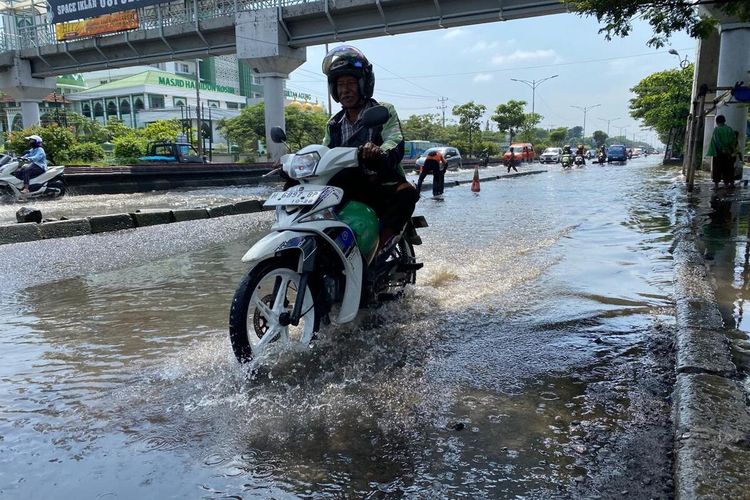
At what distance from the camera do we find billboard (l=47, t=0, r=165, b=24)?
101 ft

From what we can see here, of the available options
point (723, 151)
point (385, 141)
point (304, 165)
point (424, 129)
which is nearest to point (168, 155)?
point (723, 151)

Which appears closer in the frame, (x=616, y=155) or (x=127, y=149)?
(x=127, y=149)

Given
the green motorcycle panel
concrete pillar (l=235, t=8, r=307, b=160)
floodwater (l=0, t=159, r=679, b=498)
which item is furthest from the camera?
concrete pillar (l=235, t=8, r=307, b=160)

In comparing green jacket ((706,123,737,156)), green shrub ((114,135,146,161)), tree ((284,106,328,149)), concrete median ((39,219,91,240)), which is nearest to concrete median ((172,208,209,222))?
concrete median ((39,219,91,240))

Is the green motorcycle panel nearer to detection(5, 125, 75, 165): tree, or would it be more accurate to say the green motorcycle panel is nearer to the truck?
the truck

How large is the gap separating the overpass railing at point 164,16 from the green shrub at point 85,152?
319 inches

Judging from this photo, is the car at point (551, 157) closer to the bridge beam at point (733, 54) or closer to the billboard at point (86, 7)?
the bridge beam at point (733, 54)

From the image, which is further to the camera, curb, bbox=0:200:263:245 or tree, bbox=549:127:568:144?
tree, bbox=549:127:568:144

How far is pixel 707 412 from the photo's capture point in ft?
7.89

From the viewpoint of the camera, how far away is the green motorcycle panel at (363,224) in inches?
141

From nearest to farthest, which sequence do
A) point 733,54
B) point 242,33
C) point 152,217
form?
point 152,217, point 733,54, point 242,33

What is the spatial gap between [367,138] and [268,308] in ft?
5.11

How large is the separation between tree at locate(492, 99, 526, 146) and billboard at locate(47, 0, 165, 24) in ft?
182

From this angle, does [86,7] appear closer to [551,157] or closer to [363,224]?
[363,224]
